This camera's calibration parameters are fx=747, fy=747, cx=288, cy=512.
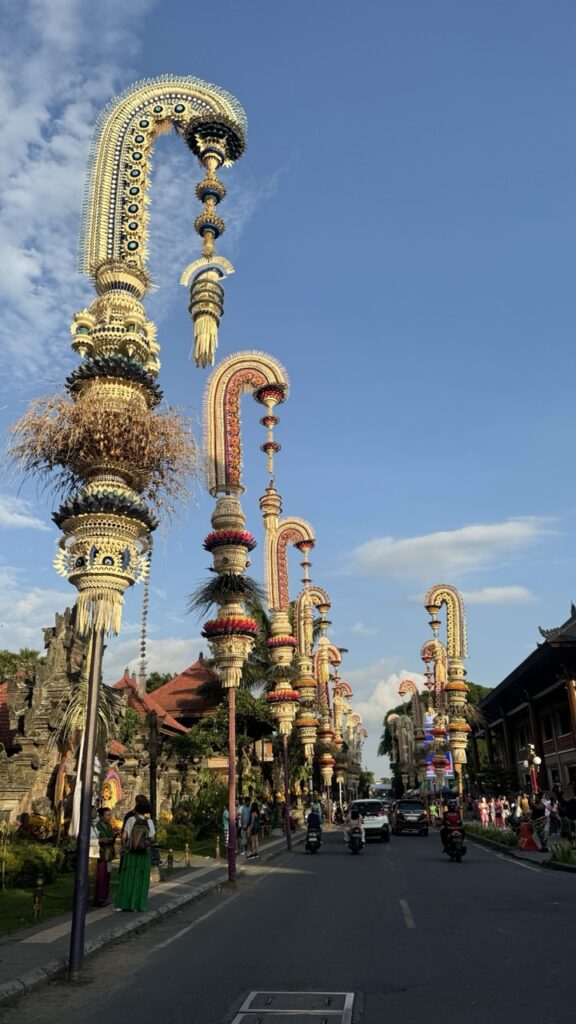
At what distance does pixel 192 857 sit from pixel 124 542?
55.6ft

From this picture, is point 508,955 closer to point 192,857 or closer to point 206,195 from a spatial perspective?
point 206,195

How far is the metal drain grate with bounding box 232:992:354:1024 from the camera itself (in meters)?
6.22

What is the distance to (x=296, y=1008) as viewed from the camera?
6.57 meters

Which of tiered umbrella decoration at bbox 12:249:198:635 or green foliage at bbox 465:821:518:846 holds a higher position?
tiered umbrella decoration at bbox 12:249:198:635

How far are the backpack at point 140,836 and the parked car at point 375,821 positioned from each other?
22448 mm

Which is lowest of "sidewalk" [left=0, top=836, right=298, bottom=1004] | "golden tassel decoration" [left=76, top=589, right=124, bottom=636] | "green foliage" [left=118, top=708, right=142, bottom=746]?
"sidewalk" [left=0, top=836, right=298, bottom=1004]

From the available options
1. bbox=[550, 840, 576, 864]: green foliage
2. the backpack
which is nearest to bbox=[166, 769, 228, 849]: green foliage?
bbox=[550, 840, 576, 864]: green foliage

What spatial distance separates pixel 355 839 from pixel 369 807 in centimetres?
924

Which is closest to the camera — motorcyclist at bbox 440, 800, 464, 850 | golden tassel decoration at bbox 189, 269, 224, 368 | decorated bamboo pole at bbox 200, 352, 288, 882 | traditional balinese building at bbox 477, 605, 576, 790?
golden tassel decoration at bbox 189, 269, 224, 368

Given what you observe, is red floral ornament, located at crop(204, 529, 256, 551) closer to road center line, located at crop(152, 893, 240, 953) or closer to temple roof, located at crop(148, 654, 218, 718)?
road center line, located at crop(152, 893, 240, 953)

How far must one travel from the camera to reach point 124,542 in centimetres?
1019

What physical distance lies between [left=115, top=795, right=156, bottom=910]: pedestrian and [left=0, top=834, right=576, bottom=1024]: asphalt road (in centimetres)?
65

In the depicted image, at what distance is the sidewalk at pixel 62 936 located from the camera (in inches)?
310

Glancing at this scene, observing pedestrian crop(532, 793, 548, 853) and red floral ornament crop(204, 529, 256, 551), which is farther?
pedestrian crop(532, 793, 548, 853)
